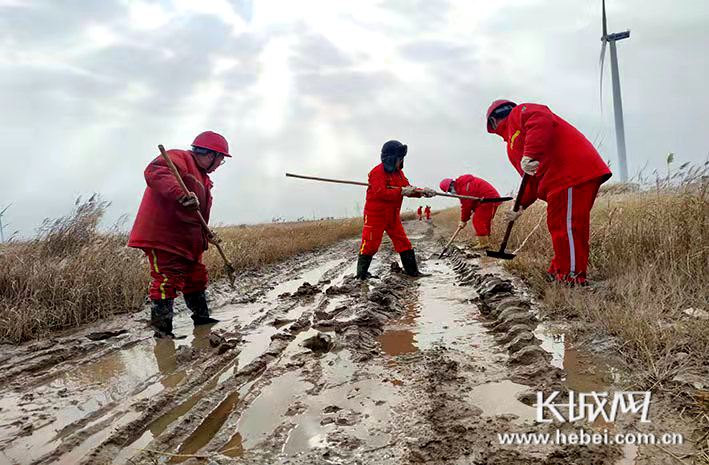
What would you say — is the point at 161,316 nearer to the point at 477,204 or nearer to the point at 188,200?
the point at 188,200

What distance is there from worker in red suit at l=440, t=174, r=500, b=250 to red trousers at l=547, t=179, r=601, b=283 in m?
4.67

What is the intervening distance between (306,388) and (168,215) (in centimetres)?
241

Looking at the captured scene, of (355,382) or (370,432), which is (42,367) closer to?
(355,382)

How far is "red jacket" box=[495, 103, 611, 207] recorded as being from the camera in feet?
14.3

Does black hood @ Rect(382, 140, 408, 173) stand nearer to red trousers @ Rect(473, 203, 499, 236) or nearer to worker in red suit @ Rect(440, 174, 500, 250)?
worker in red suit @ Rect(440, 174, 500, 250)

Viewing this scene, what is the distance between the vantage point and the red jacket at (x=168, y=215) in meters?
4.02

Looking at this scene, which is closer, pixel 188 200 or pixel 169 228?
pixel 188 200

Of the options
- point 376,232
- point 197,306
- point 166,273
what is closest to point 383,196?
point 376,232

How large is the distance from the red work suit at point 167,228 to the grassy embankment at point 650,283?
3.33 meters

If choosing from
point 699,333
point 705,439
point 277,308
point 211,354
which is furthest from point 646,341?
point 277,308

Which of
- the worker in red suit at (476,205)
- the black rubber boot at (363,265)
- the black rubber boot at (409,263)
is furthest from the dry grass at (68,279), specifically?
the worker in red suit at (476,205)

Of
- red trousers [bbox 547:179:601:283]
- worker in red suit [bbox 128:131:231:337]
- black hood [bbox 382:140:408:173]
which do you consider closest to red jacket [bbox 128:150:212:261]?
worker in red suit [bbox 128:131:231:337]

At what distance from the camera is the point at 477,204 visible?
9.38 metres

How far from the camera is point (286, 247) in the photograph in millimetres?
10773
